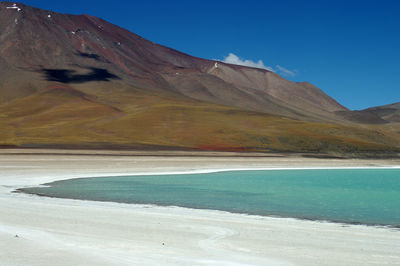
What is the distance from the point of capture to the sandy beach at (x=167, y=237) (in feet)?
38.2

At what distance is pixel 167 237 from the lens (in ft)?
47.4

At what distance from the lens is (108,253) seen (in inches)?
473

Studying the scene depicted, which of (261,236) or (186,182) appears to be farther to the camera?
(186,182)

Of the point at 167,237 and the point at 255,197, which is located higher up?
the point at 255,197

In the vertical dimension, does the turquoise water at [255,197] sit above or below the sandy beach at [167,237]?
above

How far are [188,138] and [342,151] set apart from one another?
33504mm

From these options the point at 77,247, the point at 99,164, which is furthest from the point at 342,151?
→ the point at 77,247

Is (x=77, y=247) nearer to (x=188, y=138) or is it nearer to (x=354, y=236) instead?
(x=354, y=236)

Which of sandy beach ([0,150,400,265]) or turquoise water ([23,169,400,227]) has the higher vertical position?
turquoise water ([23,169,400,227])

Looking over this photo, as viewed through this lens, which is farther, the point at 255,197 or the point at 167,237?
the point at 255,197

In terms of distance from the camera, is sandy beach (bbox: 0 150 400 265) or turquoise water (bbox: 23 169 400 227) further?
turquoise water (bbox: 23 169 400 227)

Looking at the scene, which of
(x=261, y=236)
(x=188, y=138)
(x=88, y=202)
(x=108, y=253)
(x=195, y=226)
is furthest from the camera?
(x=188, y=138)

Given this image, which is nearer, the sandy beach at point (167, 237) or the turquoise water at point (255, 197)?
the sandy beach at point (167, 237)

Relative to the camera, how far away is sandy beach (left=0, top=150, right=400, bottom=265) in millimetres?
11656
